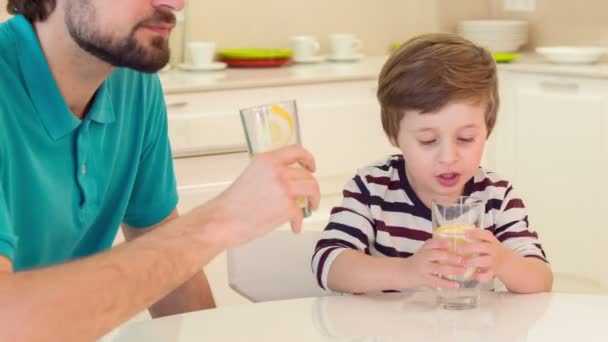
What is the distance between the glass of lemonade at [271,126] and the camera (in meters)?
1.15

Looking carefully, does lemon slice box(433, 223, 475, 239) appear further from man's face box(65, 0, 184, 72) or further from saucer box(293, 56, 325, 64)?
saucer box(293, 56, 325, 64)

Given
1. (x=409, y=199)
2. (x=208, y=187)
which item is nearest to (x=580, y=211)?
(x=208, y=187)

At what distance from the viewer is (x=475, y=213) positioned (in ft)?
4.12

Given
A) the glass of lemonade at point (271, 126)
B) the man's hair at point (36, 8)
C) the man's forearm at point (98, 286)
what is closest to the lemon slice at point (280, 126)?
the glass of lemonade at point (271, 126)

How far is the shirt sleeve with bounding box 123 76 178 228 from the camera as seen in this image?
65.6 inches

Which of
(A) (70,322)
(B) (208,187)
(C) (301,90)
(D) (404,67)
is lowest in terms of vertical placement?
(B) (208,187)

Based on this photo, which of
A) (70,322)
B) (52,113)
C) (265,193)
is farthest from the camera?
(52,113)

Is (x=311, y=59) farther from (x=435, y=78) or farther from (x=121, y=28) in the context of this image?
(x=121, y=28)

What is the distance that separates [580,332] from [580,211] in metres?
1.93

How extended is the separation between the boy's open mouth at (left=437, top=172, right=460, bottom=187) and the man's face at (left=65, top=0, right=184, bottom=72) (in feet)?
1.60

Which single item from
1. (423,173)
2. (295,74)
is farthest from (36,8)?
(295,74)

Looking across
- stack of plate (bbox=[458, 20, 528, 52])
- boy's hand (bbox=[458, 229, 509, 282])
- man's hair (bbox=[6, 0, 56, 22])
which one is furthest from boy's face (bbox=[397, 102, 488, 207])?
stack of plate (bbox=[458, 20, 528, 52])

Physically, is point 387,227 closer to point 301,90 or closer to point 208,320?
point 208,320

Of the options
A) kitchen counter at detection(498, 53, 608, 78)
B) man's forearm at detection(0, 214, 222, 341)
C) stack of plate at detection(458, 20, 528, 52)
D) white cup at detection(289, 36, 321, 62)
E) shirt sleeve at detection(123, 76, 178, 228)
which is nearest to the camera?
man's forearm at detection(0, 214, 222, 341)
